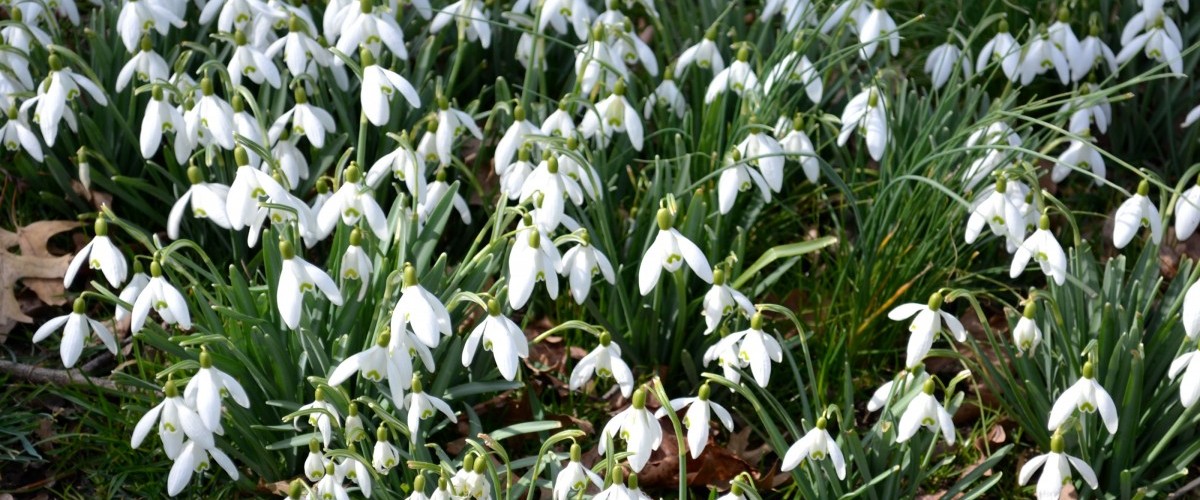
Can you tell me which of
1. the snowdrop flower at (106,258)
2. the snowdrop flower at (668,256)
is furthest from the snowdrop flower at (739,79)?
the snowdrop flower at (106,258)

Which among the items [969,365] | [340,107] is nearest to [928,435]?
[969,365]

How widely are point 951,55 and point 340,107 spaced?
138cm

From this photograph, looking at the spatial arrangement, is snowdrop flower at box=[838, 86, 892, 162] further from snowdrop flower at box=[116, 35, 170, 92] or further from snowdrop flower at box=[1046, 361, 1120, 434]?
snowdrop flower at box=[116, 35, 170, 92]

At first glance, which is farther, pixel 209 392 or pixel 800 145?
pixel 800 145

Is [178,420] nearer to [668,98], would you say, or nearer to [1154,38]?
[668,98]

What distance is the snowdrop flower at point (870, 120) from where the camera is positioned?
2697mm

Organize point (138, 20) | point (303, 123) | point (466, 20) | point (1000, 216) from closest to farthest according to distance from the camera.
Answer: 1. point (1000, 216)
2. point (303, 123)
3. point (138, 20)
4. point (466, 20)

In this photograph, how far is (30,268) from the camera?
282 centimetres

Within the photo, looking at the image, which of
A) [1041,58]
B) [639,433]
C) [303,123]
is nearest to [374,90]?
[303,123]

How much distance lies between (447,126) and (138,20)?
72 centimetres

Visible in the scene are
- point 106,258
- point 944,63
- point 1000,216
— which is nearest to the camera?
point 106,258

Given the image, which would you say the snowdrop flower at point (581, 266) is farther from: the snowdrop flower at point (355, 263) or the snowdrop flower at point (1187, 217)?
the snowdrop flower at point (1187, 217)

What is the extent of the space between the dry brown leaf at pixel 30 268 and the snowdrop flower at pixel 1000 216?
1.82m

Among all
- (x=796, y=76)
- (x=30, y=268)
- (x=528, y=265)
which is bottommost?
(x=30, y=268)
